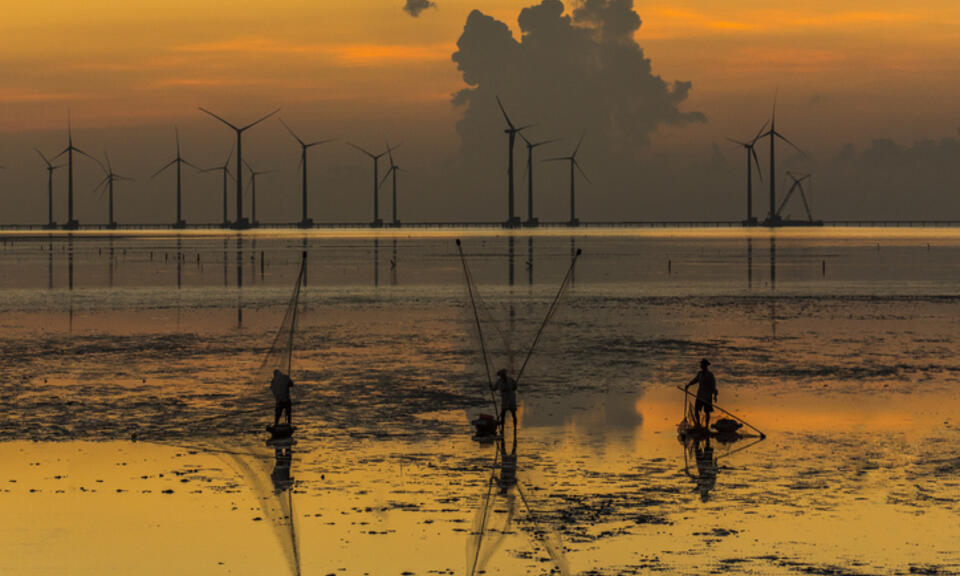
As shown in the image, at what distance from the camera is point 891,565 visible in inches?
846

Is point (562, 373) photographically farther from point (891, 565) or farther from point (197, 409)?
point (891, 565)

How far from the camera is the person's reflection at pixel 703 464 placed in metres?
27.4

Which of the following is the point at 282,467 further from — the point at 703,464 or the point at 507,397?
the point at 703,464

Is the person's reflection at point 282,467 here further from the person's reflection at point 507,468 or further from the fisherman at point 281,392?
the person's reflection at point 507,468

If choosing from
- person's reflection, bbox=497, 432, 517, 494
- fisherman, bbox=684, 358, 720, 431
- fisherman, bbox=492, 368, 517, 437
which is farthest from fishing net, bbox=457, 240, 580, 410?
person's reflection, bbox=497, 432, 517, 494

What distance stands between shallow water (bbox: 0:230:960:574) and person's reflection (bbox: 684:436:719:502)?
125mm

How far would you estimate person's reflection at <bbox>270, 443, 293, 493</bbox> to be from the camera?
27828 millimetres

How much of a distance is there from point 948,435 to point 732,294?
6250 centimetres

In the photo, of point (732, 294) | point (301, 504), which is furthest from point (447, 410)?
point (732, 294)

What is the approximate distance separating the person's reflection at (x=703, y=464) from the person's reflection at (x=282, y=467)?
8822 millimetres

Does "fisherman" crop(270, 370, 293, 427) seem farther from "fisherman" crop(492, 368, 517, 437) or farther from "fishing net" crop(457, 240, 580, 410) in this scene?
"fishing net" crop(457, 240, 580, 410)

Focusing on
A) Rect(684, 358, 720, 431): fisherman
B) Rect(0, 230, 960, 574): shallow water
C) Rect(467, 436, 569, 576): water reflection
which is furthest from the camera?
Rect(684, 358, 720, 431): fisherman

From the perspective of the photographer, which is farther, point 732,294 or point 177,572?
point 732,294

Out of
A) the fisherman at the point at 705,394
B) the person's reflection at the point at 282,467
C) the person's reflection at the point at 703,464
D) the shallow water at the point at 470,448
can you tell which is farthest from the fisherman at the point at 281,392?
the fisherman at the point at 705,394
